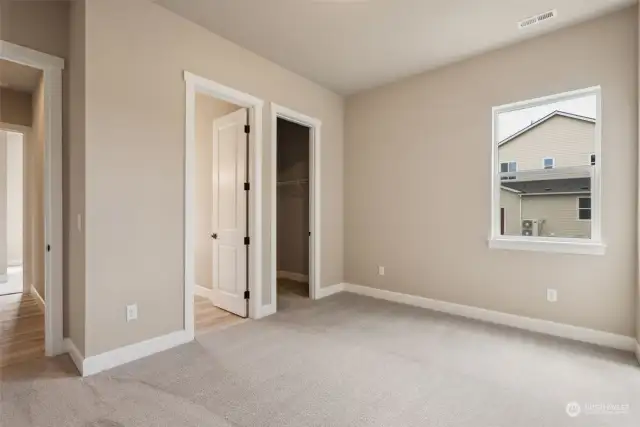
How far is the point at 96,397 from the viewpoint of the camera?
83.1 inches

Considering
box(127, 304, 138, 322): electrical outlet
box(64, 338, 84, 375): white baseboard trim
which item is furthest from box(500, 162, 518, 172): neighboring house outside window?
box(64, 338, 84, 375): white baseboard trim

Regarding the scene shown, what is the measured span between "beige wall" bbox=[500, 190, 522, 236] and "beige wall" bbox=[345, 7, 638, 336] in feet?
0.58

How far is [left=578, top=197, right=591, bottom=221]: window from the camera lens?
313cm

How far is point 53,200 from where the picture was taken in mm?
2770

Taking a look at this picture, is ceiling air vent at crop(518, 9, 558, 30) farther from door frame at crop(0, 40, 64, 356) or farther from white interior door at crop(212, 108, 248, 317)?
door frame at crop(0, 40, 64, 356)

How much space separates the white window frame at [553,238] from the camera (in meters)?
3.03

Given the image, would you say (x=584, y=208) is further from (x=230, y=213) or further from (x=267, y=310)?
(x=230, y=213)

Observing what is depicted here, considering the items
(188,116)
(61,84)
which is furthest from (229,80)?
(61,84)

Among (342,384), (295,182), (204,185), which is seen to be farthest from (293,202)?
(342,384)

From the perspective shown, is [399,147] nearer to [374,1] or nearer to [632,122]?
[374,1]

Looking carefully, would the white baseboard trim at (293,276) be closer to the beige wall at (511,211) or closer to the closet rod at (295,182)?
the closet rod at (295,182)

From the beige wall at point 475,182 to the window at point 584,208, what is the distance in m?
0.15

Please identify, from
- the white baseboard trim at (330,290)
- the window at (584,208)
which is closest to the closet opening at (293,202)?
the white baseboard trim at (330,290)

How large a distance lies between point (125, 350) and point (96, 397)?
53 cm
